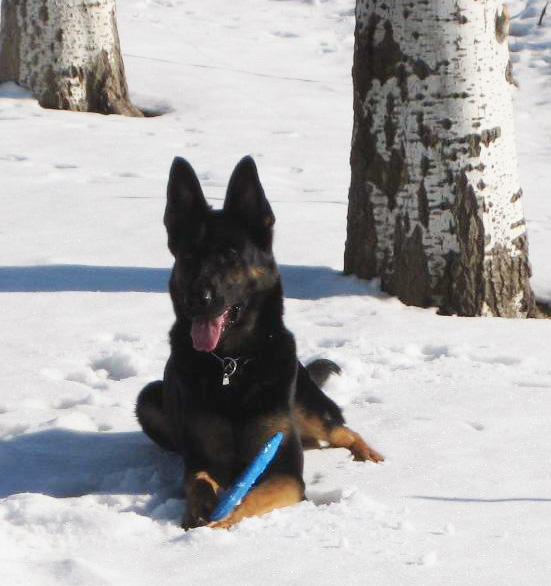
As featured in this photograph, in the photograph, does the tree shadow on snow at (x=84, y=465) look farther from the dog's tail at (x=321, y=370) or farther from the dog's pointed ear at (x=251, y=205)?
the dog's pointed ear at (x=251, y=205)

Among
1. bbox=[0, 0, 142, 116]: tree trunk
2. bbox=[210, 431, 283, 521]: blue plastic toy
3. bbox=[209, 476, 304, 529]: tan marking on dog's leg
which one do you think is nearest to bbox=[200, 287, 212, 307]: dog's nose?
bbox=[210, 431, 283, 521]: blue plastic toy

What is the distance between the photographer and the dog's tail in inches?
202

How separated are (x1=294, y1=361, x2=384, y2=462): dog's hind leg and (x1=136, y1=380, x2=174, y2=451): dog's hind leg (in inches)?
21.9

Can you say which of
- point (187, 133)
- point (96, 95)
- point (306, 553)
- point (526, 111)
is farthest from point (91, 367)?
point (526, 111)

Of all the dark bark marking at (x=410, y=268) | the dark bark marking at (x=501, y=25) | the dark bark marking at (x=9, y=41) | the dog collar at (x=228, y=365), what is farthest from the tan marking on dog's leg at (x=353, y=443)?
the dark bark marking at (x=9, y=41)

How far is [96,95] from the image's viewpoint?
1202cm

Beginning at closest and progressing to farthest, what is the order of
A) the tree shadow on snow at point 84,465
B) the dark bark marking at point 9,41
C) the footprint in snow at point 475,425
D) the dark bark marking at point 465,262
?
1. the tree shadow on snow at point 84,465
2. the footprint in snow at point 475,425
3. the dark bark marking at point 465,262
4. the dark bark marking at point 9,41

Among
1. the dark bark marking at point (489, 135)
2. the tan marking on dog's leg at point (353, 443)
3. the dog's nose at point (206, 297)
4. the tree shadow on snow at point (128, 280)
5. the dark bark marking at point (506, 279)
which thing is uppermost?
the dark bark marking at point (489, 135)

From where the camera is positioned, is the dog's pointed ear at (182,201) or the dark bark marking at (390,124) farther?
the dark bark marking at (390,124)

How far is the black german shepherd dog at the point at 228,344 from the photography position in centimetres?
414

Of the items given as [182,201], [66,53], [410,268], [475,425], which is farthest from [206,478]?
[66,53]

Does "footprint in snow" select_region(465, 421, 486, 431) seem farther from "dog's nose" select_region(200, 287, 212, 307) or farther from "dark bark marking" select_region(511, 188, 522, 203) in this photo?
"dark bark marking" select_region(511, 188, 522, 203)

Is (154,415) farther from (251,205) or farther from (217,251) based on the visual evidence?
(251,205)

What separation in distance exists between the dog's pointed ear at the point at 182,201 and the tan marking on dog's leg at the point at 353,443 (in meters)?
1.04
